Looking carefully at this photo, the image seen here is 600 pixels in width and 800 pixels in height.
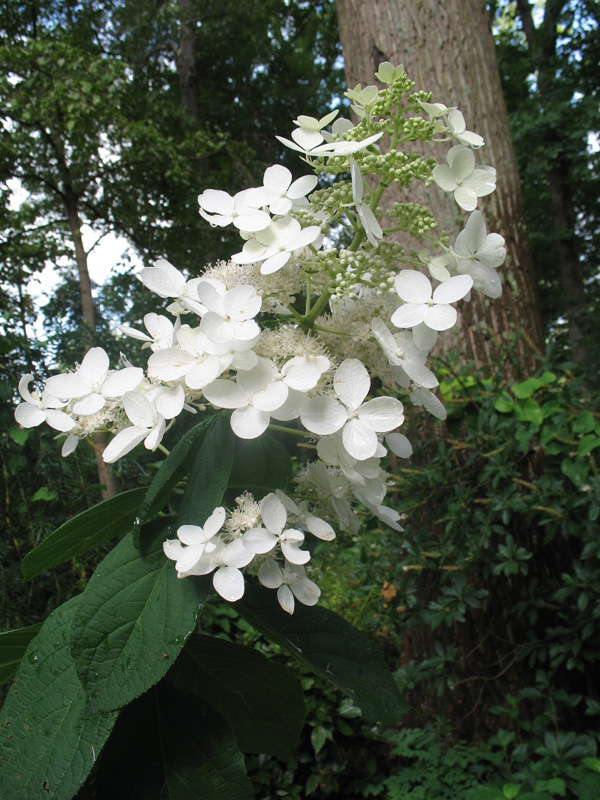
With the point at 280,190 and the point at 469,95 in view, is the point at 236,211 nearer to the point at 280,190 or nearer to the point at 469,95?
the point at 280,190

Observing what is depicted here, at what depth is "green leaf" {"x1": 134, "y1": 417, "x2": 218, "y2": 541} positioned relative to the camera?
59 centimetres

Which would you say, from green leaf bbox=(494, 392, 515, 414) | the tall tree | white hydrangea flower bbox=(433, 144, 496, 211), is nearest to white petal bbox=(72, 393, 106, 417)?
white hydrangea flower bbox=(433, 144, 496, 211)

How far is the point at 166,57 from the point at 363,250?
8.38 metres

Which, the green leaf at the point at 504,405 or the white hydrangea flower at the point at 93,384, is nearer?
the white hydrangea flower at the point at 93,384

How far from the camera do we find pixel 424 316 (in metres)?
0.57

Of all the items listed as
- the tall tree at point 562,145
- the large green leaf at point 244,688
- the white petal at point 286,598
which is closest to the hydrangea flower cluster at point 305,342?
the white petal at point 286,598

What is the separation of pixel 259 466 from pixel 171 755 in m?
0.32

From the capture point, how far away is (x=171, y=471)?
0.61 meters

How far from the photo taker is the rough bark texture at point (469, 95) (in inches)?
76.0

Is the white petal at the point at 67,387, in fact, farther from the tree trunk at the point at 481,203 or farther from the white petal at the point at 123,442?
the tree trunk at the point at 481,203

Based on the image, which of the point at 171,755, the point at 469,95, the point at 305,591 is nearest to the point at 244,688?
the point at 171,755

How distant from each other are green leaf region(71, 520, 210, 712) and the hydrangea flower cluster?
0.04 metres

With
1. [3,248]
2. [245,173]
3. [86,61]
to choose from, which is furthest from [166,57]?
[3,248]

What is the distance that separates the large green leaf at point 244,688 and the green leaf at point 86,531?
7.8 inches
